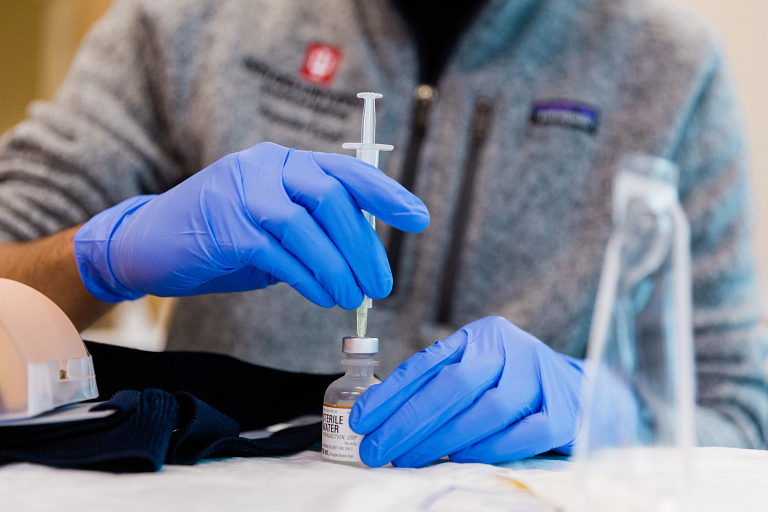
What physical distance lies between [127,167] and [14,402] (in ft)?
2.23

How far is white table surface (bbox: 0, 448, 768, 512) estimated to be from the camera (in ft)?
1.24

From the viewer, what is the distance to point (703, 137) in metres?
1.08

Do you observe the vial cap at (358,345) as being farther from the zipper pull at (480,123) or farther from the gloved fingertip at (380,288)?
the zipper pull at (480,123)

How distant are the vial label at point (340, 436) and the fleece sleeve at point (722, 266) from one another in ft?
2.05

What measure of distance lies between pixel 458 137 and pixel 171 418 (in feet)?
2.41

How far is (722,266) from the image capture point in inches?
39.8

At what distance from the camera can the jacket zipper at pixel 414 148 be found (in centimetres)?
104

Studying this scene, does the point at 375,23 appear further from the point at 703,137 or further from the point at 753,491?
the point at 753,491

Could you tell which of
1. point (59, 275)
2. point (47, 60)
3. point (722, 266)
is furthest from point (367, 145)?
point (47, 60)

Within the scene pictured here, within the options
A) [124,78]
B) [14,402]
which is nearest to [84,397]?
[14,402]

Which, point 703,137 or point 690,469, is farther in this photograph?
point 703,137

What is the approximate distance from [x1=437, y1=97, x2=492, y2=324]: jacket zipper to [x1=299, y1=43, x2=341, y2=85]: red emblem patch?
0.89 feet

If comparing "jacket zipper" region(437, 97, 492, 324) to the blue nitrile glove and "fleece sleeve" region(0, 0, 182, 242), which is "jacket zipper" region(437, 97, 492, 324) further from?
"fleece sleeve" region(0, 0, 182, 242)

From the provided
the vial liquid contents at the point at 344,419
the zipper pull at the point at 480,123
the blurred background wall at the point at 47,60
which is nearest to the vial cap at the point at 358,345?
the vial liquid contents at the point at 344,419
